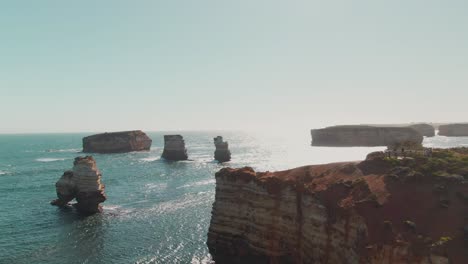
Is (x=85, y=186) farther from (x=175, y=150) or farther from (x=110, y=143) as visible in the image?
(x=110, y=143)

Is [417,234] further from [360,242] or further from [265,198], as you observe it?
[265,198]

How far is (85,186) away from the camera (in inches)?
2601

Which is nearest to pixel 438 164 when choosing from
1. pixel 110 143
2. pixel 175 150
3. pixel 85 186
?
pixel 85 186

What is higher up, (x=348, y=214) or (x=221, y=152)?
(x=348, y=214)

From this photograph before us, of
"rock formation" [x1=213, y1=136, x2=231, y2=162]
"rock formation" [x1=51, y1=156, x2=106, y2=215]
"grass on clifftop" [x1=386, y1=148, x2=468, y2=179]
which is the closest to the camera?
"grass on clifftop" [x1=386, y1=148, x2=468, y2=179]

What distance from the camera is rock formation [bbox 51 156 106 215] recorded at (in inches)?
2554

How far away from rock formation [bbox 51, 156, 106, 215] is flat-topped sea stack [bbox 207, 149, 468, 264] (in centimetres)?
3190

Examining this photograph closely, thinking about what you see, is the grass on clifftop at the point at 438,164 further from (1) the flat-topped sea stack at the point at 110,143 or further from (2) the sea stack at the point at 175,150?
(1) the flat-topped sea stack at the point at 110,143

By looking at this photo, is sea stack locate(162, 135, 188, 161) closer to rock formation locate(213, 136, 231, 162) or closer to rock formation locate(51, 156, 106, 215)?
rock formation locate(213, 136, 231, 162)

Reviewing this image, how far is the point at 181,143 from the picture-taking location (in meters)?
150

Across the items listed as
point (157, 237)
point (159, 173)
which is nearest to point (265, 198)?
point (157, 237)

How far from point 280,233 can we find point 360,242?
926cm

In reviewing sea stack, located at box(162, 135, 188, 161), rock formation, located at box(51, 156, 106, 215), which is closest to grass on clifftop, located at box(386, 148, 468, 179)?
rock formation, located at box(51, 156, 106, 215)

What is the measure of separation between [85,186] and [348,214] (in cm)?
5035
